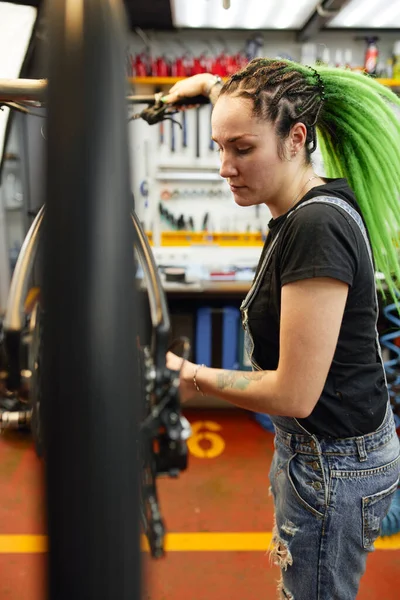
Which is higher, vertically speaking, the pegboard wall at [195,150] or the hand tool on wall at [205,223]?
the pegboard wall at [195,150]

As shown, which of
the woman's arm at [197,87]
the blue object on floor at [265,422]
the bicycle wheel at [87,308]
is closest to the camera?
the bicycle wheel at [87,308]

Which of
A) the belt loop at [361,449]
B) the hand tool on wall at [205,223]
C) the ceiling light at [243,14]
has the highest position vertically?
the ceiling light at [243,14]

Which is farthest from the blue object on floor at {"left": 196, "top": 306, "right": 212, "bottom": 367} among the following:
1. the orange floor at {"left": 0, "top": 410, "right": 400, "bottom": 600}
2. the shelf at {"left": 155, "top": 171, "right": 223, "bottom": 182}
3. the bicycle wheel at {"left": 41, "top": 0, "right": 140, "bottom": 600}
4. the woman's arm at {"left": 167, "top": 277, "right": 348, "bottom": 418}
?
the bicycle wheel at {"left": 41, "top": 0, "right": 140, "bottom": 600}

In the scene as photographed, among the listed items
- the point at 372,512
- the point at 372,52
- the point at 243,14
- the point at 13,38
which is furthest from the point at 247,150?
the point at 372,52

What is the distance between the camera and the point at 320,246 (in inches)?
25.7

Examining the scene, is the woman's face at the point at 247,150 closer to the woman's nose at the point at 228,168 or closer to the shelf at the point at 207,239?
the woman's nose at the point at 228,168

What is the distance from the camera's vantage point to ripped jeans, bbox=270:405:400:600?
775 mm

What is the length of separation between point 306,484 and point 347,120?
0.64 m

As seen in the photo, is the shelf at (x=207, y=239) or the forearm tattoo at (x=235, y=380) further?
the shelf at (x=207, y=239)

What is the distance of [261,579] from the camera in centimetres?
158

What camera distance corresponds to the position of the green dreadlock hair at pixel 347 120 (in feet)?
2.43

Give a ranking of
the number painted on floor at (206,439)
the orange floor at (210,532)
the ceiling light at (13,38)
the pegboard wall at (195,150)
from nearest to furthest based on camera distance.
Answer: the ceiling light at (13,38) < the orange floor at (210,532) < the number painted on floor at (206,439) < the pegboard wall at (195,150)

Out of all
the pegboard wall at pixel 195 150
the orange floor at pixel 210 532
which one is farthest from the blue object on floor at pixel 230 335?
the pegboard wall at pixel 195 150

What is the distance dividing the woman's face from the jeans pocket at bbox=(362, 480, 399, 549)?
53 cm
